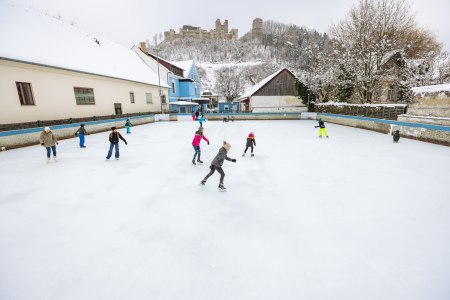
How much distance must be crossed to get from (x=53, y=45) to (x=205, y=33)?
144691 mm

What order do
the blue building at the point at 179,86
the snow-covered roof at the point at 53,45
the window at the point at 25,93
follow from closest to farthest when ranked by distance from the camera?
1. the window at the point at 25,93
2. the snow-covered roof at the point at 53,45
3. the blue building at the point at 179,86

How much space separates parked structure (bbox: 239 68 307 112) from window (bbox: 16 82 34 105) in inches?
970

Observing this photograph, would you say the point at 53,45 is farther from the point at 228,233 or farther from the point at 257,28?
the point at 257,28

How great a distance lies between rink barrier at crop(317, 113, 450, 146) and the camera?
1112cm

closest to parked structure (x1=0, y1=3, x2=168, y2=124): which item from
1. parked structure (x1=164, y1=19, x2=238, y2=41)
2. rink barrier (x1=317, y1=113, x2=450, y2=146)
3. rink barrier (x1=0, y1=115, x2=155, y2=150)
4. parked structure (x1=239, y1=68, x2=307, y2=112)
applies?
rink barrier (x1=0, y1=115, x2=155, y2=150)

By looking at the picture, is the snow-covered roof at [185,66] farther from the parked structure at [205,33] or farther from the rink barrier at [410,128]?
the parked structure at [205,33]

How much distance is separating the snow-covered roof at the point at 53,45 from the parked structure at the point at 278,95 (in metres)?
16.4

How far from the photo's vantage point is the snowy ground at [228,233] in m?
2.78

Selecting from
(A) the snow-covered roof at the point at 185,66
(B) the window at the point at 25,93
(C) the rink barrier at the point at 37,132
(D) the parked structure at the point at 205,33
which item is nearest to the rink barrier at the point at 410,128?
(C) the rink barrier at the point at 37,132

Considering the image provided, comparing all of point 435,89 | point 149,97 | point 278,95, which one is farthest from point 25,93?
point 278,95

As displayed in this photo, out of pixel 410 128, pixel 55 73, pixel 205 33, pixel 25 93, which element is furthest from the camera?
pixel 205 33

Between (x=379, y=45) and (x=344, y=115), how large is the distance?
695 cm

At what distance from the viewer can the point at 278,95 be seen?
3095cm

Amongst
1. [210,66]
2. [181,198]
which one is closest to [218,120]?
[181,198]
